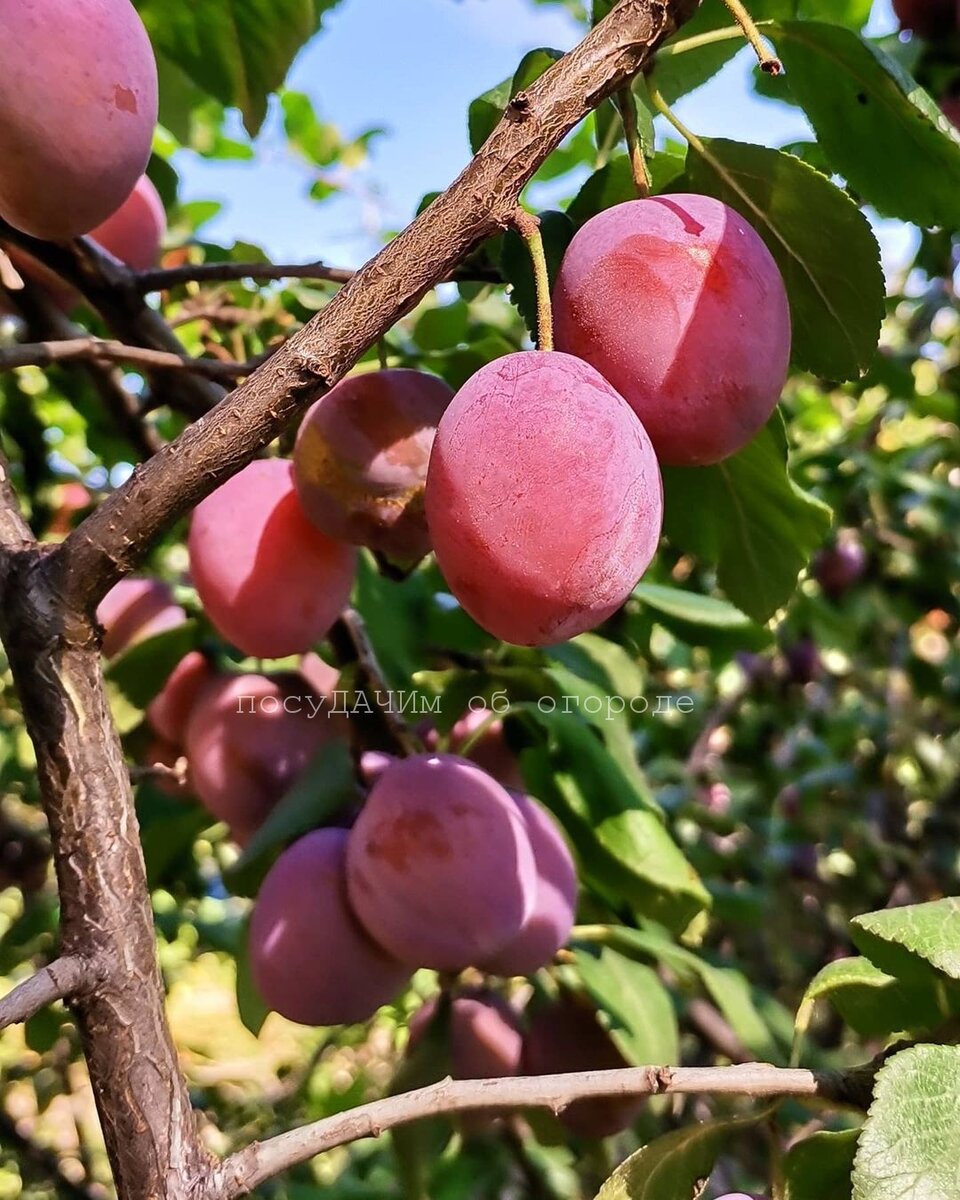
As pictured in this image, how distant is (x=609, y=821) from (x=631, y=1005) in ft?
0.62

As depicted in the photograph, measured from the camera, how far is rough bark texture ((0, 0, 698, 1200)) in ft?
1.73

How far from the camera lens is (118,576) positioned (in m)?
0.59

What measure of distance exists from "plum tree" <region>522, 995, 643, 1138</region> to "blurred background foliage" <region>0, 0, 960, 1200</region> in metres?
0.05

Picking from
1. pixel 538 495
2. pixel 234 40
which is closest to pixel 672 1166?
pixel 538 495

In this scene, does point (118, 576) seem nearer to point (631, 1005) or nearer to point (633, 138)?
point (633, 138)

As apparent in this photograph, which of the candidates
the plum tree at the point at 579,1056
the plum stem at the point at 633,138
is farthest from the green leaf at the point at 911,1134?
the plum tree at the point at 579,1056

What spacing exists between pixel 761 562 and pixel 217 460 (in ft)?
1.72

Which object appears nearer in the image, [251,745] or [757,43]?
[757,43]

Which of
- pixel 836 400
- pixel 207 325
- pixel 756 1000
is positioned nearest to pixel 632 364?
pixel 207 325

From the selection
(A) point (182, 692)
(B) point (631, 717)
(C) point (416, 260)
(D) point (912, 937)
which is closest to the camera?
(C) point (416, 260)

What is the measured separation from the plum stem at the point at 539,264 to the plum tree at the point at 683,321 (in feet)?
0.20

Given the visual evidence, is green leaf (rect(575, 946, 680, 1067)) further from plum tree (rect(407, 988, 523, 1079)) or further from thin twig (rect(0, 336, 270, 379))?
thin twig (rect(0, 336, 270, 379))

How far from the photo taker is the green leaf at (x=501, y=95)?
78 centimetres

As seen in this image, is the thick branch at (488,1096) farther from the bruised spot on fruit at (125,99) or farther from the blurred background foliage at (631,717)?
the bruised spot on fruit at (125,99)
